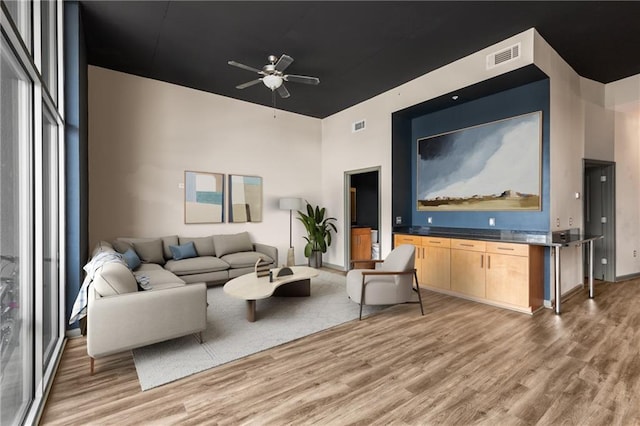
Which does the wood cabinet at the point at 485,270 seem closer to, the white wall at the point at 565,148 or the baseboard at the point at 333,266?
the white wall at the point at 565,148

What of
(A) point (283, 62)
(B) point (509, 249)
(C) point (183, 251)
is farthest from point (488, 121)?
(C) point (183, 251)

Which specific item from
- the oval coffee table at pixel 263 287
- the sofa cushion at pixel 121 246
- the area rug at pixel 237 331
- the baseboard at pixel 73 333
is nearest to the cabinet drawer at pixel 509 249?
the area rug at pixel 237 331

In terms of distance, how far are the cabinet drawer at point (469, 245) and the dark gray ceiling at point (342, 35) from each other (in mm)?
2697

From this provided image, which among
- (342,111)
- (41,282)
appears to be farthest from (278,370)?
(342,111)

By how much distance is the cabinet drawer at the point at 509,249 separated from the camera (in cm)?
377

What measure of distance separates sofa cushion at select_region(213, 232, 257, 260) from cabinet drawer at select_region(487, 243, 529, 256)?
164 inches

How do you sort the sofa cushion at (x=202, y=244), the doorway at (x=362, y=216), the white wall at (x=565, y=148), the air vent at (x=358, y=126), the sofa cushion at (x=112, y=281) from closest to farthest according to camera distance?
the sofa cushion at (x=112, y=281)
the white wall at (x=565, y=148)
the sofa cushion at (x=202, y=244)
the air vent at (x=358, y=126)
the doorway at (x=362, y=216)

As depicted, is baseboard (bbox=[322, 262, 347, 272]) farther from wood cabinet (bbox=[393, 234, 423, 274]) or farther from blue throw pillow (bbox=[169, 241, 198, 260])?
blue throw pillow (bbox=[169, 241, 198, 260])

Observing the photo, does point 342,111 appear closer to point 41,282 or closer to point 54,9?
point 54,9

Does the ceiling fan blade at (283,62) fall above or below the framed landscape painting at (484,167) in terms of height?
above

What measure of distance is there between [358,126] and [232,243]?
3567 millimetres

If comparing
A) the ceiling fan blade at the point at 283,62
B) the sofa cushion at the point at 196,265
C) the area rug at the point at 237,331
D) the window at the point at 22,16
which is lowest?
the area rug at the point at 237,331

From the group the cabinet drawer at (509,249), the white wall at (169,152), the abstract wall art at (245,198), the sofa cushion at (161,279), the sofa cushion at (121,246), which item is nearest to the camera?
the sofa cushion at (161,279)

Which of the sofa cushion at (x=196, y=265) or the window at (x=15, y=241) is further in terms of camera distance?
the sofa cushion at (x=196, y=265)
